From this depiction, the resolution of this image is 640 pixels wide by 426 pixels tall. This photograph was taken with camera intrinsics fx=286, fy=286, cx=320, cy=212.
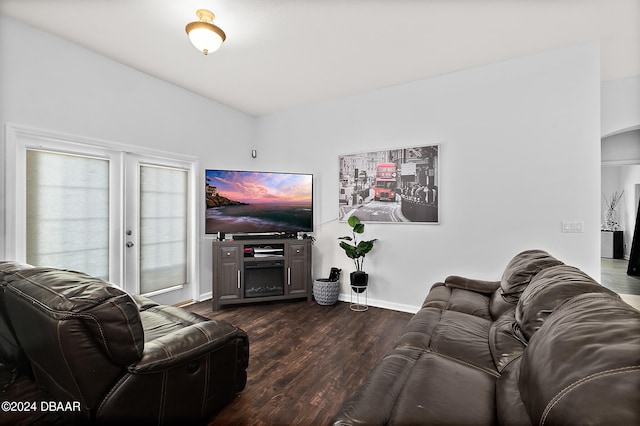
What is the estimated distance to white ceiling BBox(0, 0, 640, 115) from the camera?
2264 mm

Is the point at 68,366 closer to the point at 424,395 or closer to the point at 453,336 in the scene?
the point at 424,395

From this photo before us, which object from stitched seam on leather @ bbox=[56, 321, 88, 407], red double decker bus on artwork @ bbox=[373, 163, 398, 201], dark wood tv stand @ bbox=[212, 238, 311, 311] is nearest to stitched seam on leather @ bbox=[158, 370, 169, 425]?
stitched seam on leather @ bbox=[56, 321, 88, 407]

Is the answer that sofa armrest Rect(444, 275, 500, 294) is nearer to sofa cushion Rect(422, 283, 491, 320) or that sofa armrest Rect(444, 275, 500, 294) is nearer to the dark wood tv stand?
sofa cushion Rect(422, 283, 491, 320)

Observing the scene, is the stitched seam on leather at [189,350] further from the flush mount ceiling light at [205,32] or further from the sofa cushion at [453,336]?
the flush mount ceiling light at [205,32]

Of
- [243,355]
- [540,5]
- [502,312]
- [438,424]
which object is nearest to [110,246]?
[243,355]

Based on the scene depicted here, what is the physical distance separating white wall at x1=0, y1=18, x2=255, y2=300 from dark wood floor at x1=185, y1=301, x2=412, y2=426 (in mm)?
1436

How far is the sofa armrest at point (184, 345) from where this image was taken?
1.33m

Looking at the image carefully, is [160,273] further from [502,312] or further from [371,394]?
[502,312]

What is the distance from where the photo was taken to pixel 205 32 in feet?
7.47

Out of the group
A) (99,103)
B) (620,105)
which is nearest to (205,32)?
(99,103)

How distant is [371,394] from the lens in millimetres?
1141

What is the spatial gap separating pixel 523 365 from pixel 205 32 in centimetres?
286

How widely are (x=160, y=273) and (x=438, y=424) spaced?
11.9 ft

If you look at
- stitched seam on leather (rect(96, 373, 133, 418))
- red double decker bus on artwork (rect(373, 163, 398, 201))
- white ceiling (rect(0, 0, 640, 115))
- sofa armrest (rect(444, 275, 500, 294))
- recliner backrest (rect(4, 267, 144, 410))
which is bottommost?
stitched seam on leather (rect(96, 373, 133, 418))
